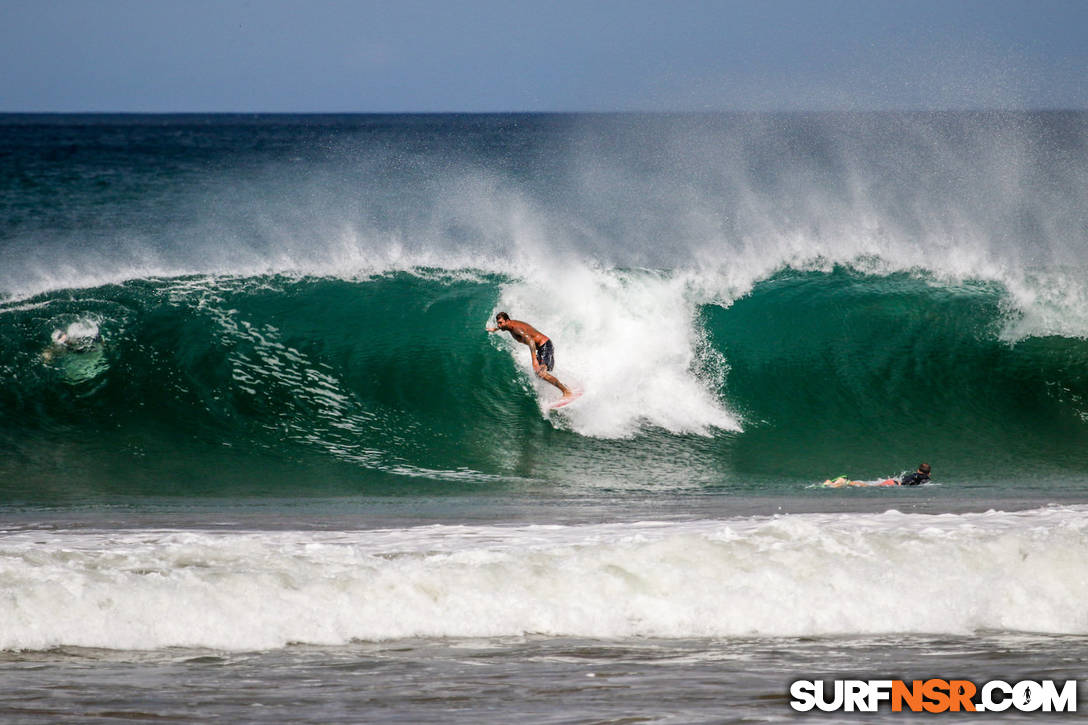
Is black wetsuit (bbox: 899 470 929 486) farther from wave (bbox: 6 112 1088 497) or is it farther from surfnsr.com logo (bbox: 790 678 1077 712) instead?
surfnsr.com logo (bbox: 790 678 1077 712)

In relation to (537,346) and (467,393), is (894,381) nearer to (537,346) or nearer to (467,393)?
(537,346)

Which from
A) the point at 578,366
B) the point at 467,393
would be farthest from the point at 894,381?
the point at 467,393

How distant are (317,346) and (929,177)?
1802 centimetres

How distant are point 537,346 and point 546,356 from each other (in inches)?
5.6

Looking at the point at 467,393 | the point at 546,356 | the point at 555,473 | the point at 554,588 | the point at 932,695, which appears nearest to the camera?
the point at 932,695

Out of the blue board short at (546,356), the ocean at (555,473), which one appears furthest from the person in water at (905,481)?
the blue board short at (546,356)

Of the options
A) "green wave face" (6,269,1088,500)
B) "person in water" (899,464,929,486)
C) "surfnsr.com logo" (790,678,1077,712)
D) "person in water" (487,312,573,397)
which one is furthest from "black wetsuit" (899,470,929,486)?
"surfnsr.com logo" (790,678,1077,712)

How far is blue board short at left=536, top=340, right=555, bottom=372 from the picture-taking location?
10047mm

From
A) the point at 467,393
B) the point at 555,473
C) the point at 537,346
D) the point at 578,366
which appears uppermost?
the point at 537,346

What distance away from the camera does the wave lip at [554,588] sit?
471cm

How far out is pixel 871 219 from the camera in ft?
56.5

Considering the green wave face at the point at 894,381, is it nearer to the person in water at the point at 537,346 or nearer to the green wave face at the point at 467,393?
the green wave face at the point at 467,393

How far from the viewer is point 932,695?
389cm

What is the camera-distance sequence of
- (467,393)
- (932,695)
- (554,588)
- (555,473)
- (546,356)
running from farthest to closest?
(467,393)
(546,356)
(555,473)
(554,588)
(932,695)
